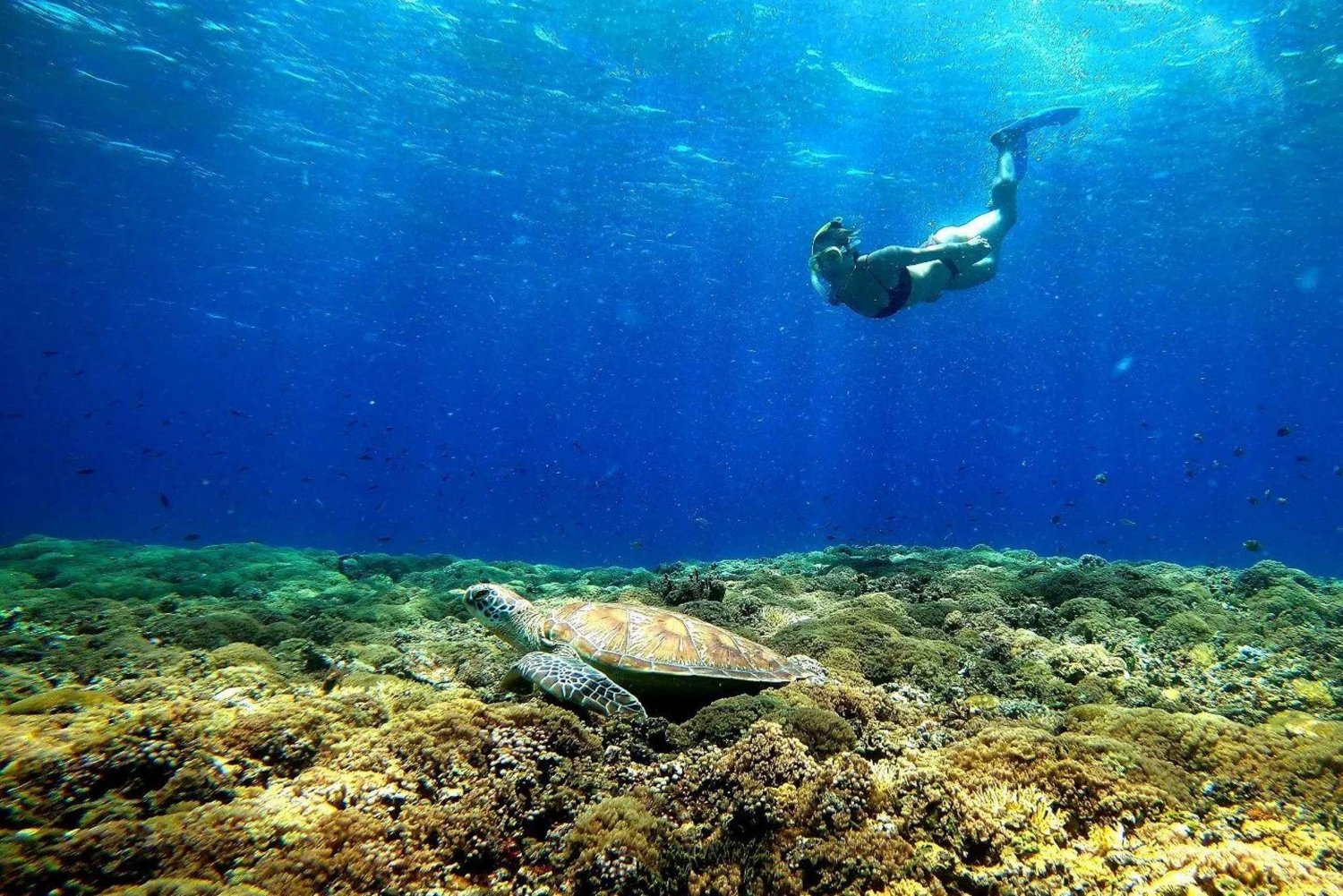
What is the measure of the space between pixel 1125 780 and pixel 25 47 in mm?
31060

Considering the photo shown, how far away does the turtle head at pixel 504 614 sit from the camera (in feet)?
16.0

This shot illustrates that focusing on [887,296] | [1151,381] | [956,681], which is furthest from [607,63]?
[1151,381]

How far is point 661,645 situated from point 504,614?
63.5 inches

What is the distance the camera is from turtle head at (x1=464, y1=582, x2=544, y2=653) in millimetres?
4875

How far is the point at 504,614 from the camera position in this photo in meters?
5.02

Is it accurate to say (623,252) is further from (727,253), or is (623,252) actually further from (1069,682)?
A: (1069,682)

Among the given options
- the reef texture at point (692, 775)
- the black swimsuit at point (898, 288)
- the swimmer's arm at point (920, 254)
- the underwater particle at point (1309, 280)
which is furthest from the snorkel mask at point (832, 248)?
the underwater particle at point (1309, 280)

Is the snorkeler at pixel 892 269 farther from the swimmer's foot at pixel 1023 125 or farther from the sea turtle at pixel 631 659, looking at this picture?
the sea turtle at pixel 631 659

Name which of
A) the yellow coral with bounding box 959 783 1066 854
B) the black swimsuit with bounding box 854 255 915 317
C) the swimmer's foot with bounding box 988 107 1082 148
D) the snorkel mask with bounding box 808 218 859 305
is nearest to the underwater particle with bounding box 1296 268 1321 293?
the swimmer's foot with bounding box 988 107 1082 148

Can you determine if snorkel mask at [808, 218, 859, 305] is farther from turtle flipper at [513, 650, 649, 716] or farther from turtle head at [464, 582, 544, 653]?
turtle flipper at [513, 650, 649, 716]

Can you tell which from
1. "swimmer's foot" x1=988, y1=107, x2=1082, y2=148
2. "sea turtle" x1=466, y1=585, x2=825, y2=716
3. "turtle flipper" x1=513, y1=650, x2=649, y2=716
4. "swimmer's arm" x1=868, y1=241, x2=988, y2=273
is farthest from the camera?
"swimmer's foot" x1=988, y1=107, x2=1082, y2=148

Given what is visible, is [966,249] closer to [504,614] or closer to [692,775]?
[504,614]

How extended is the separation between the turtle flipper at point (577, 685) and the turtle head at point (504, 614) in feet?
2.49

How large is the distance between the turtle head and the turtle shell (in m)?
0.23
